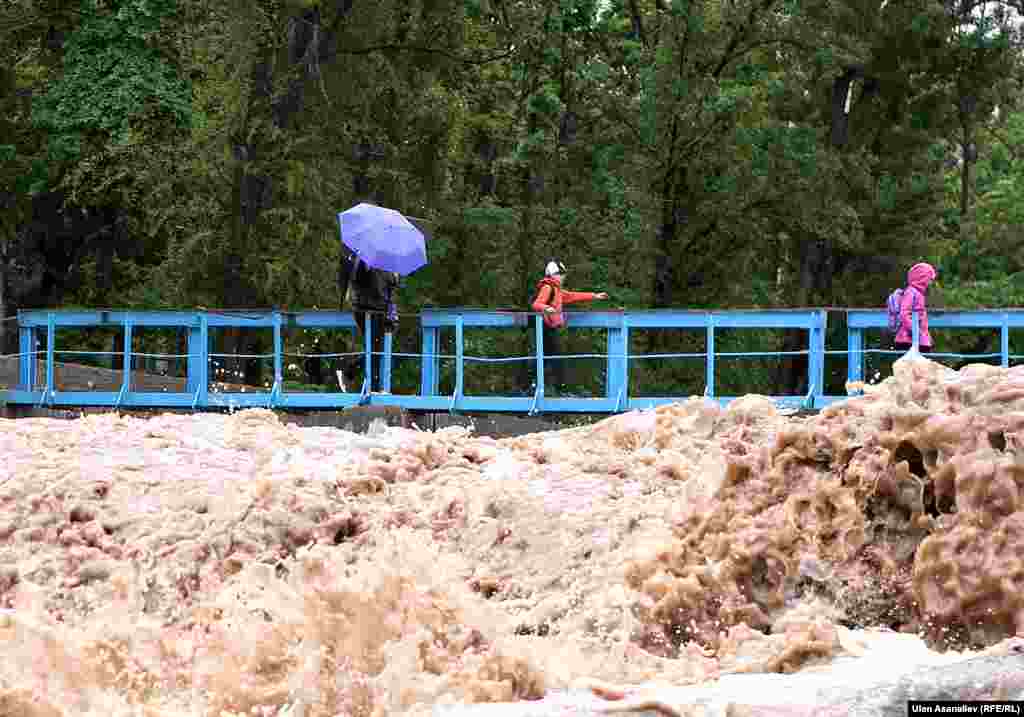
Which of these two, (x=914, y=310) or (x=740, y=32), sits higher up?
(x=740, y=32)

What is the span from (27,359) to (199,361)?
2.55m

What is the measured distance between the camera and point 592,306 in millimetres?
33375

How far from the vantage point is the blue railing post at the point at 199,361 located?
21531 millimetres

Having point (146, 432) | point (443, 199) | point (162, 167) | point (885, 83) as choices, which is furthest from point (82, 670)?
point (885, 83)

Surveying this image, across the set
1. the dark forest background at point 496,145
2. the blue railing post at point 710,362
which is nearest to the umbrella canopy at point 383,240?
the blue railing post at point 710,362

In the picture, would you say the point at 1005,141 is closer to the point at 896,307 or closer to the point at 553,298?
the point at 553,298

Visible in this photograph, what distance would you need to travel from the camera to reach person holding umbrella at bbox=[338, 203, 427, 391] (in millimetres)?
19891

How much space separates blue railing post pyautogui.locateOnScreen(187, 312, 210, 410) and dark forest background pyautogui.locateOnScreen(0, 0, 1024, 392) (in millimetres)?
4532

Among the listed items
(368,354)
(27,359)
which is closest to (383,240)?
(368,354)

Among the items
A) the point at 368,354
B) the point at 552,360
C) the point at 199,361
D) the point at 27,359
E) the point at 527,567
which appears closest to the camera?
the point at 527,567

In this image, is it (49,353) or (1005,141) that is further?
(1005,141)

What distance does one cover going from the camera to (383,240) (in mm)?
19969

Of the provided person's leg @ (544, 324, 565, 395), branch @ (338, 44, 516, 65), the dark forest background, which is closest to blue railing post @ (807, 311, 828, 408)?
person's leg @ (544, 324, 565, 395)

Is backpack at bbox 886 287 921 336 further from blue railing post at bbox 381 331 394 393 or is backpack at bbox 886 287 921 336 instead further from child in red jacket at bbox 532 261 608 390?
blue railing post at bbox 381 331 394 393
